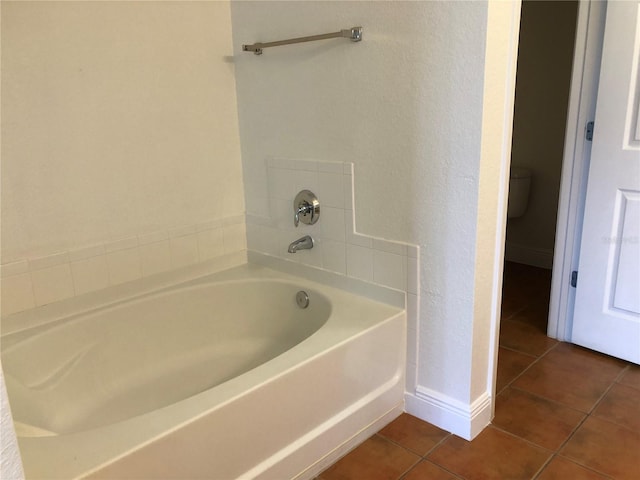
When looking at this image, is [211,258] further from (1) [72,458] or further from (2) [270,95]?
(1) [72,458]

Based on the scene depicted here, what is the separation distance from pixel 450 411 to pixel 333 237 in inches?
31.3

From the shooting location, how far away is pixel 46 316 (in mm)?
1898

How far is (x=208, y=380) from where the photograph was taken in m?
2.15

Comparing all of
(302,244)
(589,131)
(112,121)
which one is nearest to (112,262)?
(112,121)

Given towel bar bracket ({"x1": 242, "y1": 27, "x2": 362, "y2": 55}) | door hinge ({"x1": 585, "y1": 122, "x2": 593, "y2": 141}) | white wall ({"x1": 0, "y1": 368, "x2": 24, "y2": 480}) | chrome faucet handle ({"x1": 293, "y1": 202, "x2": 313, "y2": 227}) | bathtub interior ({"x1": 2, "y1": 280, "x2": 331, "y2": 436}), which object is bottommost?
bathtub interior ({"x1": 2, "y1": 280, "x2": 331, "y2": 436})

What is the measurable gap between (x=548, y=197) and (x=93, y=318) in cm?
291

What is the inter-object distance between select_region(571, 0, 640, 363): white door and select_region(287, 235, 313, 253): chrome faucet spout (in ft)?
4.07

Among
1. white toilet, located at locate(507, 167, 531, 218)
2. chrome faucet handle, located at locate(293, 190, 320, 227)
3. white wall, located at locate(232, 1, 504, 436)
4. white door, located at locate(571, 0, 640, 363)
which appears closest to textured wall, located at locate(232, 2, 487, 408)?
white wall, located at locate(232, 1, 504, 436)

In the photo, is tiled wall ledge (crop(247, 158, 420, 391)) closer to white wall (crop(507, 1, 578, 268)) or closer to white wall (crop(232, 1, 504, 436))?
white wall (crop(232, 1, 504, 436))

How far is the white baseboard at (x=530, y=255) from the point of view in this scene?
3602 mm

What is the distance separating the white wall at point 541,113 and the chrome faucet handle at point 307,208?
2.06 metres

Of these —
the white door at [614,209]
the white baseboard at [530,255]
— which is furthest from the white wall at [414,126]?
the white baseboard at [530,255]

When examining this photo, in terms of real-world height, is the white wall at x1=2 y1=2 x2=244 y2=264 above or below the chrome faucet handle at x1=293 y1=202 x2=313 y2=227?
above

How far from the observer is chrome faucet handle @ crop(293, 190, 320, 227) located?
216cm
